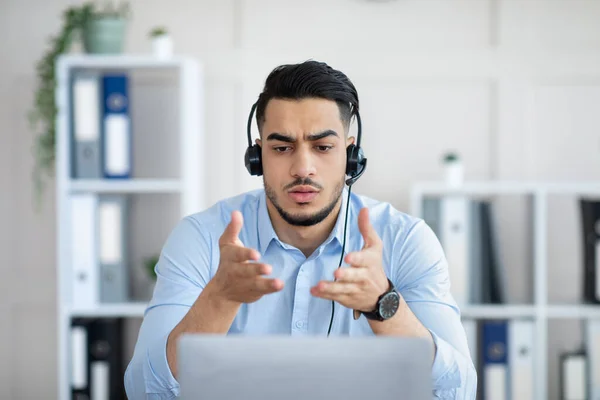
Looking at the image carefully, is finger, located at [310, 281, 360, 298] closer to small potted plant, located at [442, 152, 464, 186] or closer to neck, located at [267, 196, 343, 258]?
neck, located at [267, 196, 343, 258]

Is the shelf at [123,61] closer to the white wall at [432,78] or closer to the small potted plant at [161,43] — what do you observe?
the small potted plant at [161,43]

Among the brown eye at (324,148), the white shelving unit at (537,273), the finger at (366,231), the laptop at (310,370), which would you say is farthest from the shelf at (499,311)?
the laptop at (310,370)

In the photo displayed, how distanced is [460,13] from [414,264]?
6.05ft

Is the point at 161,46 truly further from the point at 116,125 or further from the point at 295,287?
the point at 295,287

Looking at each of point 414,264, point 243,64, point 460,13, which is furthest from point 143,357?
point 460,13

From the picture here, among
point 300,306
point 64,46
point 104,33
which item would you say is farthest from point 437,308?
point 64,46

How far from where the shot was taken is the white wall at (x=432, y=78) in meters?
3.25

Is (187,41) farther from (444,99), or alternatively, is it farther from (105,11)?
(444,99)

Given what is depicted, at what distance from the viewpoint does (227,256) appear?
1.25m

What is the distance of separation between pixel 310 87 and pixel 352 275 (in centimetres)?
59

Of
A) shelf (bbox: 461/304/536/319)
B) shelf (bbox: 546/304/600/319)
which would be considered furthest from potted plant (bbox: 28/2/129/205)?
shelf (bbox: 546/304/600/319)

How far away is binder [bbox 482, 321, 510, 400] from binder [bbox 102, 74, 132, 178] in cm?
149

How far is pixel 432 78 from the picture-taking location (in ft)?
10.7

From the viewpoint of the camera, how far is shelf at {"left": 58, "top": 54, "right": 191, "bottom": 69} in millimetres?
3002
